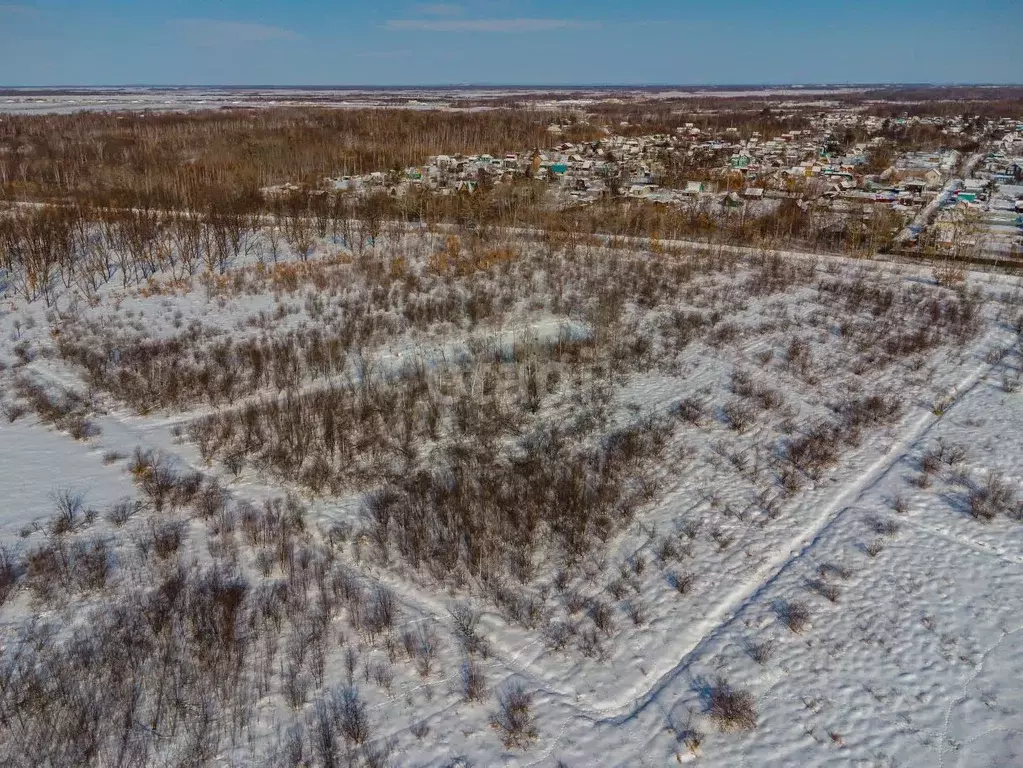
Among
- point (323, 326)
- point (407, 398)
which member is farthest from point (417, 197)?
point (407, 398)

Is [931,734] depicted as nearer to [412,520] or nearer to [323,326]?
[412,520]

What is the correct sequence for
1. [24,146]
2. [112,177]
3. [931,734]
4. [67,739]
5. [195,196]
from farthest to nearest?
[24,146] → [112,177] → [195,196] → [931,734] → [67,739]

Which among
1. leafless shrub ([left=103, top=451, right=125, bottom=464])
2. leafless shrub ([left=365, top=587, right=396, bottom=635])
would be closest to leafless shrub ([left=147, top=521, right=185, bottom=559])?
leafless shrub ([left=103, top=451, right=125, bottom=464])

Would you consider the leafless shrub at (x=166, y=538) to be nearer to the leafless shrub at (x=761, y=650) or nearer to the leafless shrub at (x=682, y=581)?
the leafless shrub at (x=682, y=581)

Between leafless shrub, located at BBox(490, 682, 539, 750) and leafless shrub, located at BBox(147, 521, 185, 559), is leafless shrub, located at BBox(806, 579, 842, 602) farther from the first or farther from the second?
leafless shrub, located at BBox(147, 521, 185, 559)

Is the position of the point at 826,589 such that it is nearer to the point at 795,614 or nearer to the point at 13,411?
the point at 795,614

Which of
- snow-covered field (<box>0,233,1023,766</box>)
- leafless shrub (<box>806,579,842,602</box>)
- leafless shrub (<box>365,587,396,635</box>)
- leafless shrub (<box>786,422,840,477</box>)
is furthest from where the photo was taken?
leafless shrub (<box>786,422,840,477</box>)

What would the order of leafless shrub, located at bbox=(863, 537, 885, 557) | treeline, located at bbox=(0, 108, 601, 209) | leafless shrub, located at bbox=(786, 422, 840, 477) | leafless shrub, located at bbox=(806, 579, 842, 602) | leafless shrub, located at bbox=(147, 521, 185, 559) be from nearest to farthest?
leafless shrub, located at bbox=(806, 579, 842, 602) < leafless shrub, located at bbox=(147, 521, 185, 559) < leafless shrub, located at bbox=(863, 537, 885, 557) < leafless shrub, located at bbox=(786, 422, 840, 477) < treeline, located at bbox=(0, 108, 601, 209)

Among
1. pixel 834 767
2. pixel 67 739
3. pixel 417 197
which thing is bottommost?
pixel 834 767
